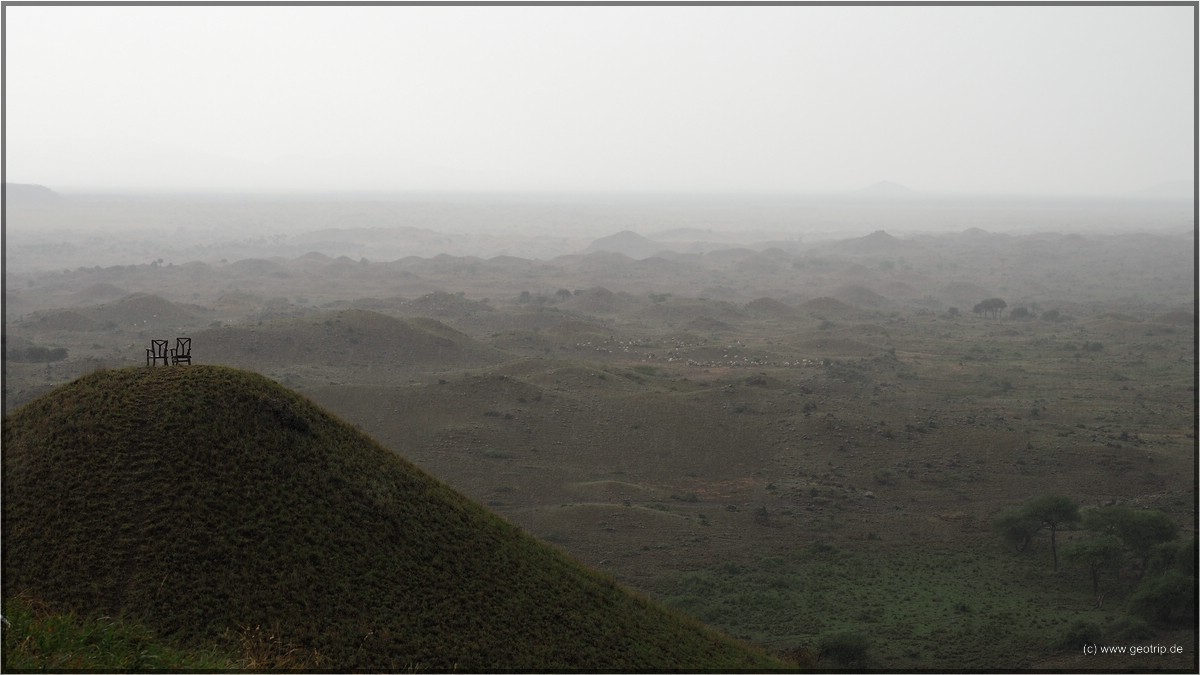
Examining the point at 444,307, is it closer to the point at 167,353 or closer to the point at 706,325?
the point at 706,325

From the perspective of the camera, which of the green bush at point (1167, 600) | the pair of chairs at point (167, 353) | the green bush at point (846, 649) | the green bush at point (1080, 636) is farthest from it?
the green bush at point (1167, 600)

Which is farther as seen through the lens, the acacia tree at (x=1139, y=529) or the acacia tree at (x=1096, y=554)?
the acacia tree at (x=1139, y=529)

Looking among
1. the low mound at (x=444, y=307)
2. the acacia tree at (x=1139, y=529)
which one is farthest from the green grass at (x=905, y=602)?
the low mound at (x=444, y=307)

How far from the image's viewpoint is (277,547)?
14188 millimetres

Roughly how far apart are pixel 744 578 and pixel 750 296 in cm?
6858

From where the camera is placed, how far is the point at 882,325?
68.8m

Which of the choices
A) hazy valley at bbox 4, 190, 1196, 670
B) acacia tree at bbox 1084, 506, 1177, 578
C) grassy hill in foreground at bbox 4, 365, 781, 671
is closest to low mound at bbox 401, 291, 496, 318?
hazy valley at bbox 4, 190, 1196, 670

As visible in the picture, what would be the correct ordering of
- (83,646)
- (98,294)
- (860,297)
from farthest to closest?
1. (860,297)
2. (98,294)
3. (83,646)

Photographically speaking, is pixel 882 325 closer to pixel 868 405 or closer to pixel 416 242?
pixel 868 405

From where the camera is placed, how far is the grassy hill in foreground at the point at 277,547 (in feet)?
42.6

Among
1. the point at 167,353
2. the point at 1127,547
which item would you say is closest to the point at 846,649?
the point at 1127,547

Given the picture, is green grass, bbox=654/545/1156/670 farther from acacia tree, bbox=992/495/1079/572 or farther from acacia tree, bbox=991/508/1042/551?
acacia tree, bbox=992/495/1079/572

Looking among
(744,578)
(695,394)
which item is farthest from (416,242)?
(744,578)

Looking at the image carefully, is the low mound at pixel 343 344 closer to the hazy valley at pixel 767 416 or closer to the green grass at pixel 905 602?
the hazy valley at pixel 767 416
